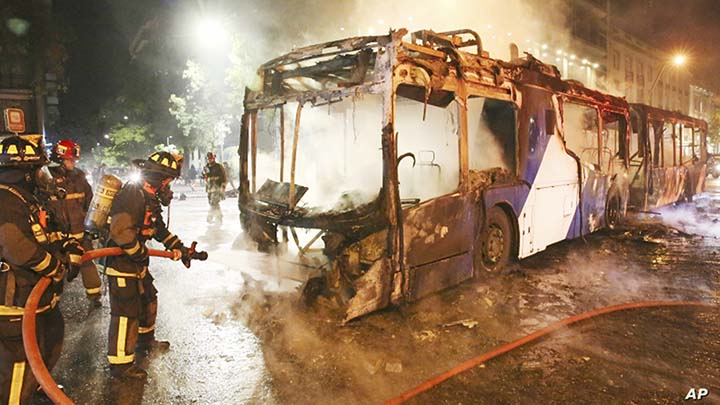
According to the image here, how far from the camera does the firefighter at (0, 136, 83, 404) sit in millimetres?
2762

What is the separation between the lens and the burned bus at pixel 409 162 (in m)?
4.70

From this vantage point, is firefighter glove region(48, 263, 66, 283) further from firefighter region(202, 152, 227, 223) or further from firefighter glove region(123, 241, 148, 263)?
firefighter region(202, 152, 227, 223)

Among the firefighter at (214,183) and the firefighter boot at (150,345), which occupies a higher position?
the firefighter at (214,183)

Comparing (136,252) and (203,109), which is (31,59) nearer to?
(203,109)

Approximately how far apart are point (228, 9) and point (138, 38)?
46.0 ft

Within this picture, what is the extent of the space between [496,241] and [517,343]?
7.85 ft

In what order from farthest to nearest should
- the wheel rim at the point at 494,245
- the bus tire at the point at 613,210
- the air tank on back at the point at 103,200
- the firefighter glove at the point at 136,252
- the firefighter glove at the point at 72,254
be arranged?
the bus tire at the point at 613,210 → the wheel rim at the point at 494,245 → the air tank on back at the point at 103,200 → the firefighter glove at the point at 136,252 → the firefighter glove at the point at 72,254

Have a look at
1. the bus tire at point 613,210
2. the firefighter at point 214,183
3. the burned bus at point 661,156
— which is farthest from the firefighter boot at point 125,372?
the burned bus at point 661,156

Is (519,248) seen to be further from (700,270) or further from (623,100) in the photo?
(623,100)

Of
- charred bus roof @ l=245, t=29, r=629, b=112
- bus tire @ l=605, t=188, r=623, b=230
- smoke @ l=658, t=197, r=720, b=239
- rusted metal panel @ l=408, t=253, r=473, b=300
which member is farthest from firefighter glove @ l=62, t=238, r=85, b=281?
smoke @ l=658, t=197, r=720, b=239

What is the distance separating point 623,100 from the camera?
9945 millimetres

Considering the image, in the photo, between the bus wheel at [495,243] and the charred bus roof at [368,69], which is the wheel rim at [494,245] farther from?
the charred bus roof at [368,69]

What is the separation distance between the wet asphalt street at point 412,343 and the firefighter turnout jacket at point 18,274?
2.21 feet

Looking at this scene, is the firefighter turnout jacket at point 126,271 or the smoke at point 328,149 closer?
the firefighter turnout jacket at point 126,271
